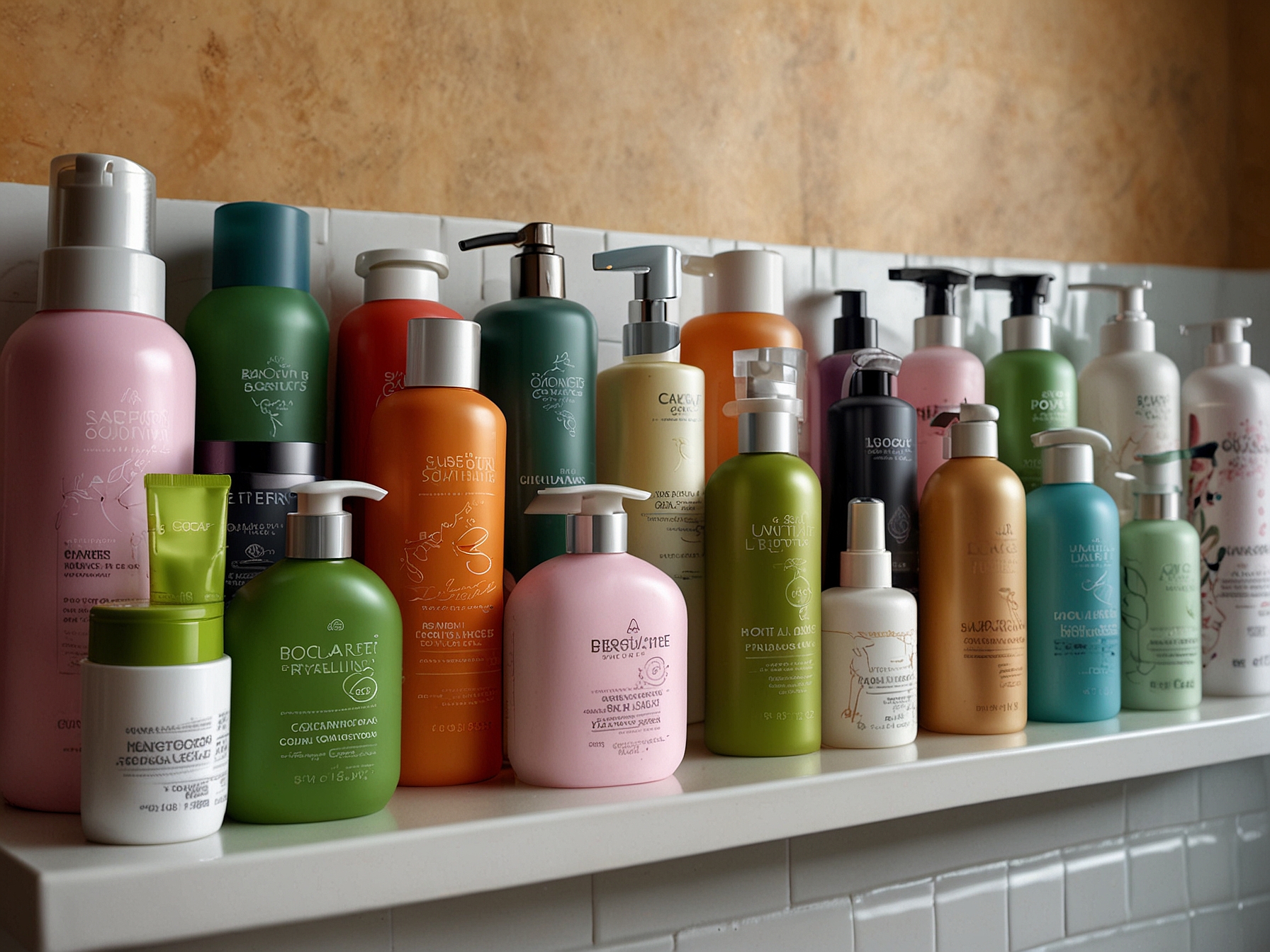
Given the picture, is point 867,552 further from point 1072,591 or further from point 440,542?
point 440,542

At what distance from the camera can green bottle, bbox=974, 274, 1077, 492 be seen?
83cm

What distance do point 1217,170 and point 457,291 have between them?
817mm

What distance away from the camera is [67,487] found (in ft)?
1.73

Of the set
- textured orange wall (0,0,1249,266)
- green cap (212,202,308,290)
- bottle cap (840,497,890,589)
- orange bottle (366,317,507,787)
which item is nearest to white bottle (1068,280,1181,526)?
textured orange wall (0,0,1249,266)

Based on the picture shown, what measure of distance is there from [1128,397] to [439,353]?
57cm

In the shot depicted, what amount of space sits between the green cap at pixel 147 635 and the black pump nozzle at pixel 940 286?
0.60 metres

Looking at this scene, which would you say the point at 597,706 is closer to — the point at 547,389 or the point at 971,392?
the point at 547,389

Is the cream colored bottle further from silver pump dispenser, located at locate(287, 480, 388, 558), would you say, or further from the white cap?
silver pump dispenser, located at locate(287, 480, 388, 558)

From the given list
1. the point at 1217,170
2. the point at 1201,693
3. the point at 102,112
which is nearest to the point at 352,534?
the point at 102,112

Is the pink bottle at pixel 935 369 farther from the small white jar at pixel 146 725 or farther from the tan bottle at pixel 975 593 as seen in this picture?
the small white jar at pixel 146 725

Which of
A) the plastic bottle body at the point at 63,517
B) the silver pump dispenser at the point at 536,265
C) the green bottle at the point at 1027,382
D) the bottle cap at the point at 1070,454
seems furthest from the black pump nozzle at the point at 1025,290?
the plastic bottle body at the point at 63,517

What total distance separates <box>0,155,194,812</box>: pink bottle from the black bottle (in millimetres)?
421

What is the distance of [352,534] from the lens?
2.09 ft

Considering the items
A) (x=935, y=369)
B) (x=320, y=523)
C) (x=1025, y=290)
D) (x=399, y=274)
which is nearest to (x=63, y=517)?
(x=320, y=523)
